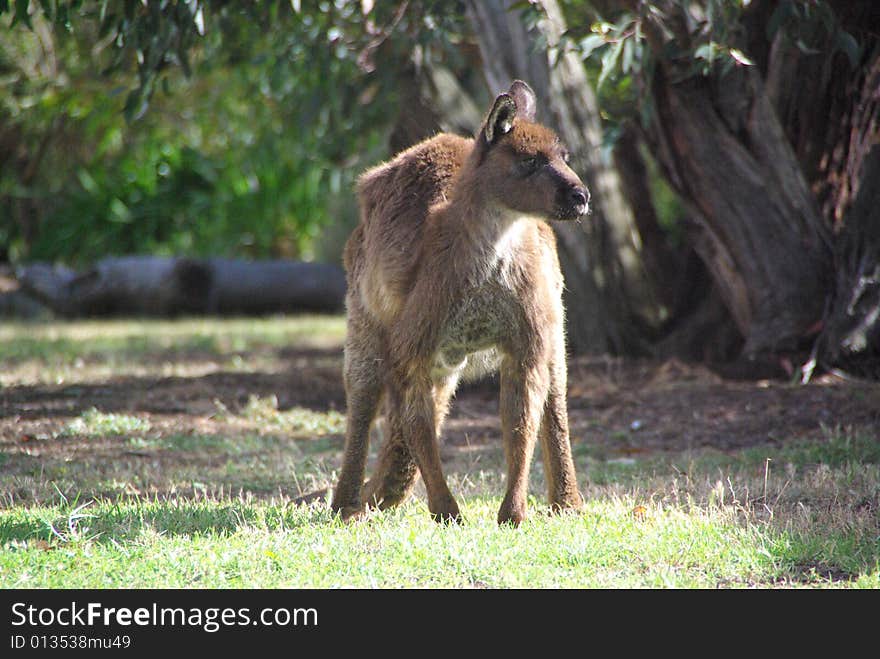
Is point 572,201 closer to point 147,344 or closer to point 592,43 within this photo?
point 592,43

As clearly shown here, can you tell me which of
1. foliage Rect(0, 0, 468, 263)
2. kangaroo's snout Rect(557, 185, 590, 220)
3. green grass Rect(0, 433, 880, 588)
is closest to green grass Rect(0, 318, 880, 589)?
green grass Rect(0, 433, 880, 588)

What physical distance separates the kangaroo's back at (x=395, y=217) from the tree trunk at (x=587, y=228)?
3.98 m

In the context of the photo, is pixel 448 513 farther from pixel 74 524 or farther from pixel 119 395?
pixel 119 395

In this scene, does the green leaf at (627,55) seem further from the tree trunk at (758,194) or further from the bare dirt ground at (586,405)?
the bare dirt ground at (586,405)

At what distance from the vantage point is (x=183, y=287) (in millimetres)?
16719

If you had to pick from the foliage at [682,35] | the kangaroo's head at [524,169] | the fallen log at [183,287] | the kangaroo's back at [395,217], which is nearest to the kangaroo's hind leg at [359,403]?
the kangaroo's back at [395,217]

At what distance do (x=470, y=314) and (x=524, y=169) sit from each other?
74 centimetres

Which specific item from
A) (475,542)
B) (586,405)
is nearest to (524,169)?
(475,542)

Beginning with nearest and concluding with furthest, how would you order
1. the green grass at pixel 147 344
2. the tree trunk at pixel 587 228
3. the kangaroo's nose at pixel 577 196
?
1. the kangaroo's nose at pixel 577 196
2. the tree trunk at pixel 587 228
3. the green grass at pixel 147 344

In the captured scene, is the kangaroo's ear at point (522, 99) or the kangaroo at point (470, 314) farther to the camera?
the kangaroo's ear at point (522, 99)

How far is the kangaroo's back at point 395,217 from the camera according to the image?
19.3 ft

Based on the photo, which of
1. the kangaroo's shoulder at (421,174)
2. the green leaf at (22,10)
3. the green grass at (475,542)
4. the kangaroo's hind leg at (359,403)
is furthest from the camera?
the green leaf at (22,10)

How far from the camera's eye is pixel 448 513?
555 cm
